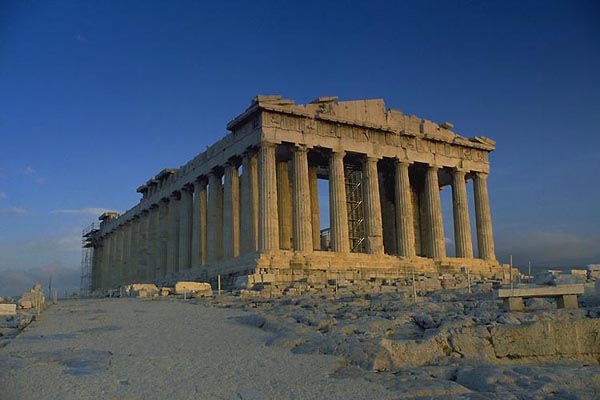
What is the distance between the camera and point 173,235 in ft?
149

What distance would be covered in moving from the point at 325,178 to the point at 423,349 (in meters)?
35.8

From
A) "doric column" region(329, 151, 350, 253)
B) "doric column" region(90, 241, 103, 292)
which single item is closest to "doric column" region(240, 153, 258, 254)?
"doric column" region(329, 151, 350, 253)

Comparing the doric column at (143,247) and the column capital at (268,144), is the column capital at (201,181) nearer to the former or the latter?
the column capital at (268,144)

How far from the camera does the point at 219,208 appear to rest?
39312 mm

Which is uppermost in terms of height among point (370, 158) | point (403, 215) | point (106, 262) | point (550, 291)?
point (370, 158)

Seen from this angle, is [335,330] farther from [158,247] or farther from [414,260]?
[158,247]

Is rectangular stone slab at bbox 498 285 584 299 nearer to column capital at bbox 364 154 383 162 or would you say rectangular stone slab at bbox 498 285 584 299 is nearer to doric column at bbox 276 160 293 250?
column capital at bbox 364 154 383 162

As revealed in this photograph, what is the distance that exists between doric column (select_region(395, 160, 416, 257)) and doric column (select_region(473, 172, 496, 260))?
19.4 feet

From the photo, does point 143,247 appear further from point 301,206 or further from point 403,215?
point 403,215

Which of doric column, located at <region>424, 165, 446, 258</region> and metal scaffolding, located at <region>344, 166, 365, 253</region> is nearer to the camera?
doric column, located at <region>424, 165, 446, 258</region>

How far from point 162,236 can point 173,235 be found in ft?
10.4

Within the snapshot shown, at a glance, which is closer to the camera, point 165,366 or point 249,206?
point 165,366

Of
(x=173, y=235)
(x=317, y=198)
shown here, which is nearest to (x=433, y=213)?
(x=317, y=198)

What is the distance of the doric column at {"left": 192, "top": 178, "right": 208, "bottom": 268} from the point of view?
1582 inches
